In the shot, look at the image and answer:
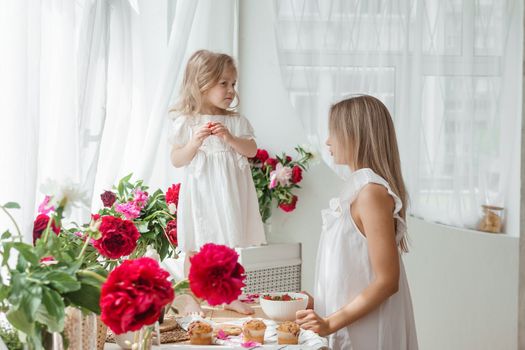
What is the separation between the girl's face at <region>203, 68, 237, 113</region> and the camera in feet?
9.30

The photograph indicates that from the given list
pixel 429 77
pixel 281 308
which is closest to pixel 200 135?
pixel 281 308

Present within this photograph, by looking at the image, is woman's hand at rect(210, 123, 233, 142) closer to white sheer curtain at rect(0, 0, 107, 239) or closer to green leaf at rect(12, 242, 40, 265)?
white sheer curtain at rect(0, 0, 107, 239)

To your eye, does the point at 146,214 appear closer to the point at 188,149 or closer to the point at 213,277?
the point at 188,149

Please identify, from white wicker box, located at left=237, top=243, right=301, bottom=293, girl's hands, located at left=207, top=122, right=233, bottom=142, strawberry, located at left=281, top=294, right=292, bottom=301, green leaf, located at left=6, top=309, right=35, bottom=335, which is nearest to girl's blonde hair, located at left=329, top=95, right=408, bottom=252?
strawberry, located at left=281, top=294, right=292, bottom=301

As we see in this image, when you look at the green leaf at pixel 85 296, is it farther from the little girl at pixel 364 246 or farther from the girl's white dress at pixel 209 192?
the girl's white dress at pixel 209 192

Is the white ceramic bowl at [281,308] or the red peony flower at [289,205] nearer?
the white ceramic bowl at [281,308]

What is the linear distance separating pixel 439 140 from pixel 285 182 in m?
0.87

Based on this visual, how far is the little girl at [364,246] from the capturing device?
1.74m

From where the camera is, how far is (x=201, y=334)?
1.50 m

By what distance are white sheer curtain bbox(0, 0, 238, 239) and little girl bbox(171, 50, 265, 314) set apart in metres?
0.13

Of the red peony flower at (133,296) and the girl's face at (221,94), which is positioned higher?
the girl's face at (221,94)

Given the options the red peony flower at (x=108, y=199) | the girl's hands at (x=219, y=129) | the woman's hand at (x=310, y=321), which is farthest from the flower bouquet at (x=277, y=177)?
the woman's hand at (x=310, y=321)

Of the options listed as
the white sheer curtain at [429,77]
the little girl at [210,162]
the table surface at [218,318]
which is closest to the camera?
the table surface at [218,318]

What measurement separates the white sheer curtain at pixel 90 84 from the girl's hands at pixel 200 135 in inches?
6.3
